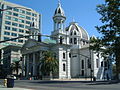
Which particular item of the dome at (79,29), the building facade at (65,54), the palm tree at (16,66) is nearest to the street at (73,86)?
the building facade at (65,54)

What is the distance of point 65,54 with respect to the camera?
89.7 metres

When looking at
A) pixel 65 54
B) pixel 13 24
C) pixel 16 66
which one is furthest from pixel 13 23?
pixel 65 54

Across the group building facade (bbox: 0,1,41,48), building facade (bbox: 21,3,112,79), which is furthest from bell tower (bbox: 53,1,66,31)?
building facade (bbox: 0,1,41,48)

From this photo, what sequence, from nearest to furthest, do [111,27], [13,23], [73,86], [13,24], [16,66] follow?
1. [73,86]
2. [111,27]
3. [16,66]
4. [13,24]
5. [13,23]

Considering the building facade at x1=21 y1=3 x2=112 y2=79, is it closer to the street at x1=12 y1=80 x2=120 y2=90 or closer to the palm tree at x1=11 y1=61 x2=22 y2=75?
the palm tree at x1=11 y1=61 x2=22 y2=75

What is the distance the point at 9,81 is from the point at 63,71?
60.4 m

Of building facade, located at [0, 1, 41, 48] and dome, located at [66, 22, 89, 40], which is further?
building facade, located at [0, 1, 41, 48]

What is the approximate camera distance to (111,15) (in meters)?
39.9

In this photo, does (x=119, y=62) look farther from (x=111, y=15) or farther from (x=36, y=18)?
(x=36, y=18)

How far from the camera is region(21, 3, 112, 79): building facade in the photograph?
88062 millimetres

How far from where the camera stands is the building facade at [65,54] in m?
88.1

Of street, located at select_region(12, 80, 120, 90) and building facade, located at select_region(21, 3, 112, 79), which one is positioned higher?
building facade, located at select_region(21, 3, 112, 79)

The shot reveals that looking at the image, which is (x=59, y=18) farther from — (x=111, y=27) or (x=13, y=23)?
(x=111, y=27)

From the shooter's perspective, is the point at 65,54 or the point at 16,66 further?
the point at 16,66
